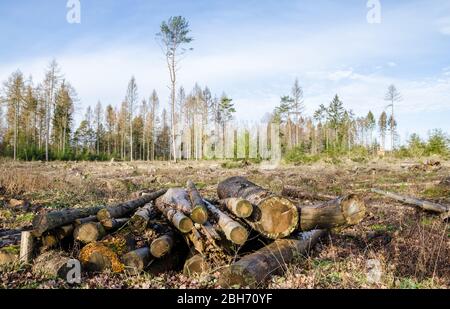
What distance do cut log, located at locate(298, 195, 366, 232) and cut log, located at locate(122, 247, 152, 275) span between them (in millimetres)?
2231

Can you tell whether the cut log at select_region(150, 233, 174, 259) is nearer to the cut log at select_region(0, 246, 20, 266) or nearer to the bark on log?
the bark on log

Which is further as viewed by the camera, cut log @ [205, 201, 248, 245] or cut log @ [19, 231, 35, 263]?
cut log @ [19, 231, 35, 263]

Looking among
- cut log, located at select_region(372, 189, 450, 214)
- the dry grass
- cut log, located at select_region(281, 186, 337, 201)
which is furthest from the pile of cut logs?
cut log, located at select_region(281, 186, 337, 201)

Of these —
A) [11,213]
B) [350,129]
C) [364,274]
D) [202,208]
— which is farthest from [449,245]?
[350,129]

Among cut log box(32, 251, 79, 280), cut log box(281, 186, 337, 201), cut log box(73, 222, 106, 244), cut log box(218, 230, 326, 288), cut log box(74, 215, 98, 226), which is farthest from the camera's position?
cut log box(281, 186, 337, 201)

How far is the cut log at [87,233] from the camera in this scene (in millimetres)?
5195

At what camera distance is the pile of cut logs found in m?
4.79

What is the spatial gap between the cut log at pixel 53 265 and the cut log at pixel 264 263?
78.8 inches

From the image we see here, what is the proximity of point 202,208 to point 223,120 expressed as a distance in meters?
62.1

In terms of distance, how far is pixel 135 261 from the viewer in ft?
15.8
